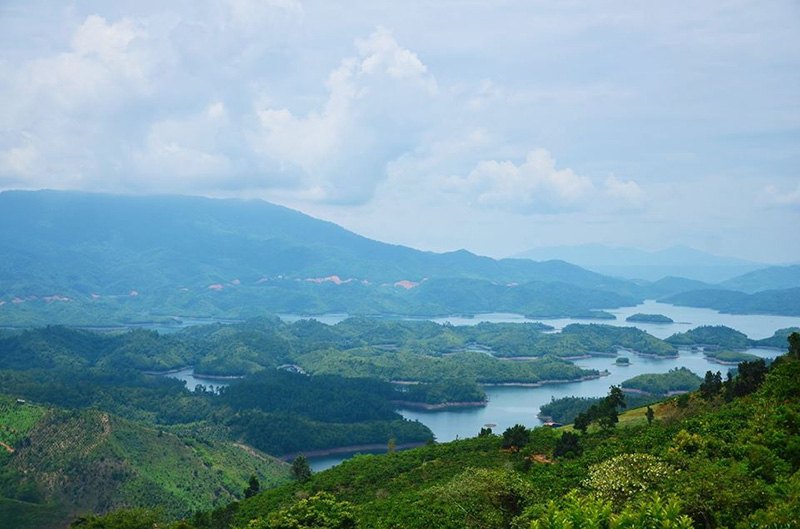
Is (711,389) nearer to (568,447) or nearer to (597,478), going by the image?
(568,447)

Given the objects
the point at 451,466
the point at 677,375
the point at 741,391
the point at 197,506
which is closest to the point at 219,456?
the point at 197,506

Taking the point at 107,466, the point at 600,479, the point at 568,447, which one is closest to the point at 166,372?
the point at 107,466

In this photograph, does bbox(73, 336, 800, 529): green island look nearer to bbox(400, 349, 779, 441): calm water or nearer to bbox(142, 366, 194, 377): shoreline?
bbox(400, 349, 779, 441): calm water

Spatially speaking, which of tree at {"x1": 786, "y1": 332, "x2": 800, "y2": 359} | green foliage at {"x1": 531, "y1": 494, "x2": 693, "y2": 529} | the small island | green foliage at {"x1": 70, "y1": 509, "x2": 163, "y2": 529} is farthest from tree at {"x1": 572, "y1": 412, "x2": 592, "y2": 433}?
the small island

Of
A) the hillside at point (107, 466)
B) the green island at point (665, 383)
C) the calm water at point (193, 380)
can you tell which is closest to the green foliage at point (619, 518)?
the hillside at point (107, 466)

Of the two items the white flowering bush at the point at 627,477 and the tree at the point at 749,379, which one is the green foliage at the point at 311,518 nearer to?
the white flowering bush at the point at 627,477

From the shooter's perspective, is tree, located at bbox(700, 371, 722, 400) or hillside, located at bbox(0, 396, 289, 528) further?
hillside, located at bbox(0, 396, 289, 528)

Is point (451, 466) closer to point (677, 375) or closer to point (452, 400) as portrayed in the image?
point (452, 400)
